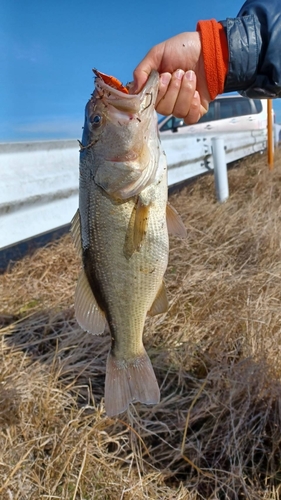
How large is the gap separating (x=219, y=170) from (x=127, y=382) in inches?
184

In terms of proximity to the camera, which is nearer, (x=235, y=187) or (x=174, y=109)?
(x=174, y=109)

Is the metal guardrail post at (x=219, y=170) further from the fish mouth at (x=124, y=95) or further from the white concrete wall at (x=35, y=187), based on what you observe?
the fish mouth at (x=124, y=95)

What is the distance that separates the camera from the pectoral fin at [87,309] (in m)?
1.86

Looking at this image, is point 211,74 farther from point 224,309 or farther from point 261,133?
point 261,133

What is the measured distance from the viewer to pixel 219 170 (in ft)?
20.5

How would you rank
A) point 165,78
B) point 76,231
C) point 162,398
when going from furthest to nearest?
point 162,398, point 165,78, point 76,231

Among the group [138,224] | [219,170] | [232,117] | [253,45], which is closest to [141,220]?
[138,224]

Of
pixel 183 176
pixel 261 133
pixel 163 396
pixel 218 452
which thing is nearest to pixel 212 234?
pixel 183 176

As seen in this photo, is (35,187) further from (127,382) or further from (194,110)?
(127,382)

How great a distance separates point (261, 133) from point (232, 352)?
819 centimetres

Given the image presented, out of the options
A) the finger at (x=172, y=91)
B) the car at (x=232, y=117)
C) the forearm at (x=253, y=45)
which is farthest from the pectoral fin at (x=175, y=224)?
the car at (x=232, y=117)

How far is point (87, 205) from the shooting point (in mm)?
1796

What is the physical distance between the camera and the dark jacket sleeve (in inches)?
86.0

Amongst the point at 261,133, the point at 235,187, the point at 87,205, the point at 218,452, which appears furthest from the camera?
the point at 261,133
